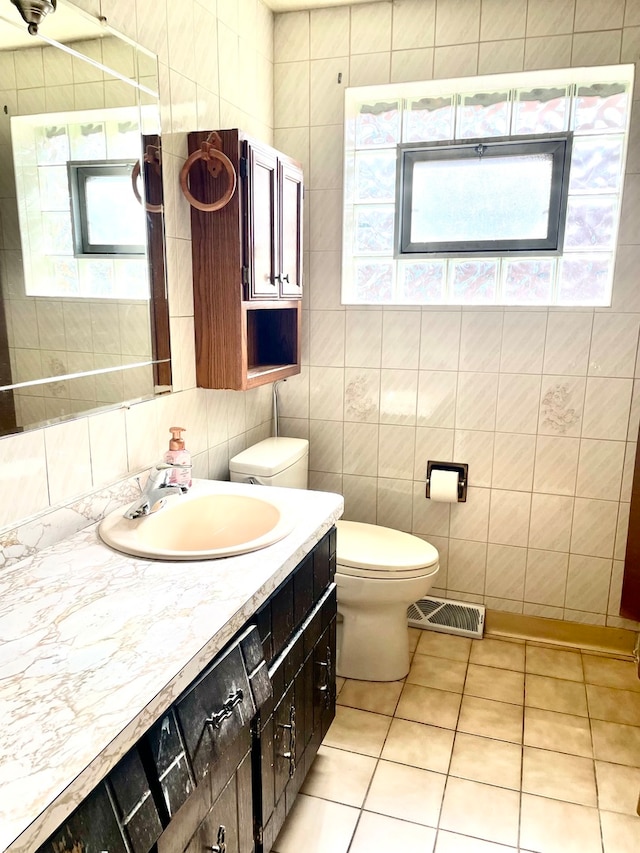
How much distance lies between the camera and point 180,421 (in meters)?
1.89

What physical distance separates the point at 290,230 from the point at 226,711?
163 centimetres

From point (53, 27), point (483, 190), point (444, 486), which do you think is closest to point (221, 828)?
point (444, 486)

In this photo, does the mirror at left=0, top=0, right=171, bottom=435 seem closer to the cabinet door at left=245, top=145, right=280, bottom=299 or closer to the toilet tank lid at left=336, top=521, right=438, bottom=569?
the cabinet door at left=245, top=145, right=280, bottom=299

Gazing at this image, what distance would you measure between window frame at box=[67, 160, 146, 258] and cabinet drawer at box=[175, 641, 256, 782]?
0.99 m

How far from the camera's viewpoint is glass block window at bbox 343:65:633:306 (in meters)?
2.23

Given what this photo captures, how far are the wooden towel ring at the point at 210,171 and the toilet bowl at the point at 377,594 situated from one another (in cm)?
119

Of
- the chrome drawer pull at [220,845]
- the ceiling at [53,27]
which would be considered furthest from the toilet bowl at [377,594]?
the ceiling at [53,27]

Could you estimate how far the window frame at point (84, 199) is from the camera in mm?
1417

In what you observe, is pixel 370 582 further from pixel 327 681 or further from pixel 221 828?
pixel 221 828

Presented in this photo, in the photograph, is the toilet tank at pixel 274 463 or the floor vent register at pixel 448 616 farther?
the floor vent register at pixel 448 616

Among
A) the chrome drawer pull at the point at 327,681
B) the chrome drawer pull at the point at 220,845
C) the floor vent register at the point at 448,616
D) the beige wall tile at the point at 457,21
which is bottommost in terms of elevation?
the floor vent register at the point at 448,616

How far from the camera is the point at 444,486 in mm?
2428

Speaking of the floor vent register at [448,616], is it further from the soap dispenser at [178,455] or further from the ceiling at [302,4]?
the ceiling at [302,4]

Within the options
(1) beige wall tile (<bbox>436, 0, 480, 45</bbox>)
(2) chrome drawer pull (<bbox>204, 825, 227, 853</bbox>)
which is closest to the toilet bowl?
(2) chrome drawer pull (<bbox>204, 825, 227, 853</bbox>)
